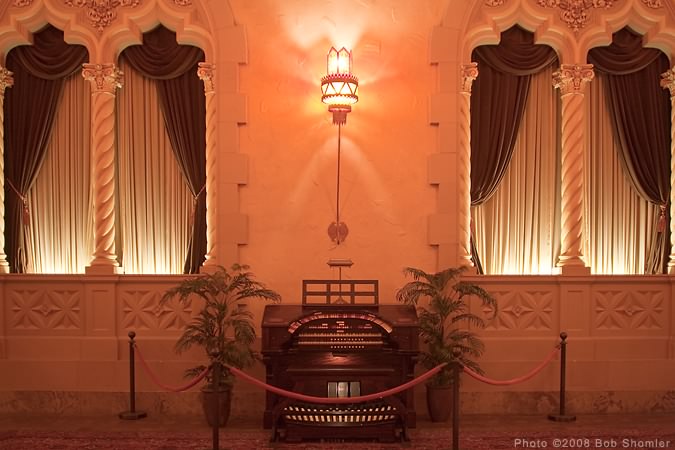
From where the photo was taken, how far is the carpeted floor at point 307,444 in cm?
567

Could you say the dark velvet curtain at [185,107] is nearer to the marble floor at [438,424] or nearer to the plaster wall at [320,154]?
the plaster wall at [320,154]

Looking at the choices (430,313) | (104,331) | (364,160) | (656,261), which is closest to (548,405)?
(430,313)

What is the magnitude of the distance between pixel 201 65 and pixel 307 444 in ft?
13.6

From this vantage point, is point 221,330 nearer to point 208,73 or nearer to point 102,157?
point 102,157

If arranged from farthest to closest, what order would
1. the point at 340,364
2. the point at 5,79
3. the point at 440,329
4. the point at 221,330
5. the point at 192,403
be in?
the point at 5,79 → the point at 192,403 → the point at 440,329 → the point at 221,330 → the point at 340,364

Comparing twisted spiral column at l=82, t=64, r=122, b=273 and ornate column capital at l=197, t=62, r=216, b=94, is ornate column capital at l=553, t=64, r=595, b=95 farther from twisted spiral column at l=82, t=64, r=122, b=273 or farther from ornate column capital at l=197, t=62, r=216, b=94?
twisted spiral column at l=82, t=64, r=122, b=273

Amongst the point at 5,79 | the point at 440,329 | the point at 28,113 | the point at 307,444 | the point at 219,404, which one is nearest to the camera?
the point at 307,444

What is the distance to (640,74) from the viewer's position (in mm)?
7348

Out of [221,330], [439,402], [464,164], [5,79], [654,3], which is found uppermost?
[654,3]

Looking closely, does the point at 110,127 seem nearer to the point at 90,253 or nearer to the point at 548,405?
the point at 90,253

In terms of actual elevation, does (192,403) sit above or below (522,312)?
below

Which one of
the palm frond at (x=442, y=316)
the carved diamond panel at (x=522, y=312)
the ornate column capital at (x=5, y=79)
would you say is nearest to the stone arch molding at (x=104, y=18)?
the ornate column capital at (x=5, y=79)

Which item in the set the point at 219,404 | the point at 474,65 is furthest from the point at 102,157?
the point at 474,65

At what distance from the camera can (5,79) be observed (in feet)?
23.5
